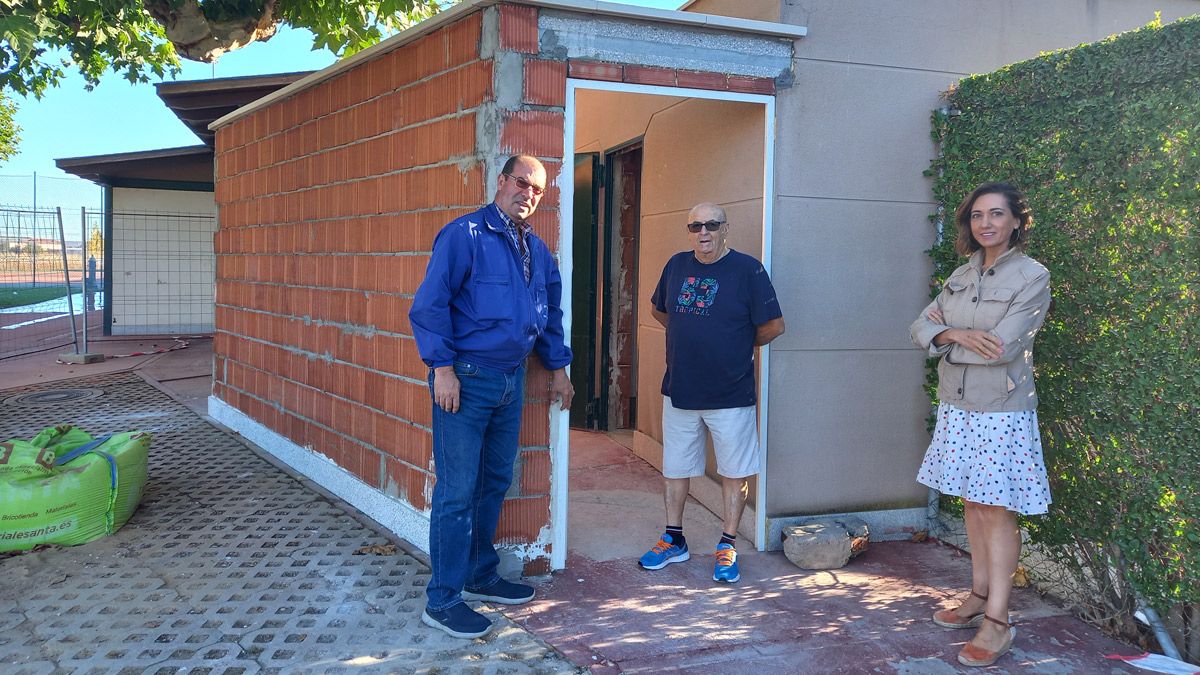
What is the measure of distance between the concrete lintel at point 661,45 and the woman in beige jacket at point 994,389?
1.44 meters

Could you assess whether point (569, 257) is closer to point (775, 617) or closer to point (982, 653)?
point (775, 617)

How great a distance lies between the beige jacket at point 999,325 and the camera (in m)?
3.19

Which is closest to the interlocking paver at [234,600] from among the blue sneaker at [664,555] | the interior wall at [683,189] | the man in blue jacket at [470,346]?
the man in blue jacket at [470,346]

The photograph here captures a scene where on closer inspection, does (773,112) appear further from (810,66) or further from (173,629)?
(173,629)

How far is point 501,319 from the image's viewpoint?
3.39 metres

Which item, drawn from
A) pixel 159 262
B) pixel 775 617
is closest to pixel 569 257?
pixel 775 617

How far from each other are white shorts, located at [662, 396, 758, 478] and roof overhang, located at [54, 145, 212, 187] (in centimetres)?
1033

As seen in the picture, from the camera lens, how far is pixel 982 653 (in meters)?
3.27

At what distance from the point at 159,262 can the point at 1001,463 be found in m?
14.3

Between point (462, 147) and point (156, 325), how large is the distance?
41.1 feet

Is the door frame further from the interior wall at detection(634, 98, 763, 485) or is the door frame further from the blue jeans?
the blue jeans

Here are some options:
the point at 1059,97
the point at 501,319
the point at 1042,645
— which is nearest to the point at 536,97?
the point at 501,319

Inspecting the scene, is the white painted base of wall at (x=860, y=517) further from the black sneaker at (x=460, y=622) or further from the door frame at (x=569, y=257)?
the black sneaker at (x=460, y=622)

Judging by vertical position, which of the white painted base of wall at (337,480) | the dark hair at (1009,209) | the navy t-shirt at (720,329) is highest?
the dark hair at (1009,209)
